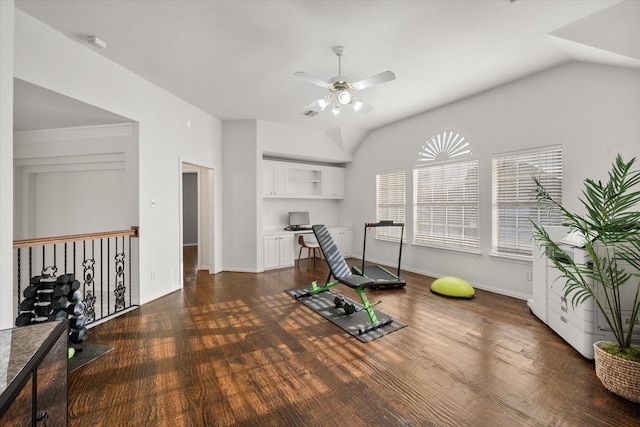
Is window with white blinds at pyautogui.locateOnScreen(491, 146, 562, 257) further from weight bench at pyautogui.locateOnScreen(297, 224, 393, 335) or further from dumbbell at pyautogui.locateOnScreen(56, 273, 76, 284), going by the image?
dumbbell at pyautogui.locateOnScreen(56, 273, 76, 284)

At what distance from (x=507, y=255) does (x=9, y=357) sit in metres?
5.10

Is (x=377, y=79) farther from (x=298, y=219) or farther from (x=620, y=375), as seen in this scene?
(x=298, y=219)

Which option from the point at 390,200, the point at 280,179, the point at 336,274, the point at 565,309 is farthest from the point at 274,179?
Answer: the point at 565,309

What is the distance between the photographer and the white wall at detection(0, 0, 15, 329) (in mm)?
1944

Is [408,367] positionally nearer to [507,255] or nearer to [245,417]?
[245,417]

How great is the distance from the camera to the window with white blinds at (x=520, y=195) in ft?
12.2

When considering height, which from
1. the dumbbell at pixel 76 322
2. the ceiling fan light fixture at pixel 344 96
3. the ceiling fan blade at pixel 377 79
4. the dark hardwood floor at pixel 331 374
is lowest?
the dark hardwood floor at pixel 331 374

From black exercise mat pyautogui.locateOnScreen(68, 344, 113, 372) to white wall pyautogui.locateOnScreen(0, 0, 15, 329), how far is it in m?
0.61

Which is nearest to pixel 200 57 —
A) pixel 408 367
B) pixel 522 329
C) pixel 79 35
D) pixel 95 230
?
pixel 79 35

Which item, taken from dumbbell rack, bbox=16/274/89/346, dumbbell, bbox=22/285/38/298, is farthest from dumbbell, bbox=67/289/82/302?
dumbbell, bbox=22/285/38/298

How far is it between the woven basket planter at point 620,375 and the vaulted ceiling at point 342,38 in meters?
2.90

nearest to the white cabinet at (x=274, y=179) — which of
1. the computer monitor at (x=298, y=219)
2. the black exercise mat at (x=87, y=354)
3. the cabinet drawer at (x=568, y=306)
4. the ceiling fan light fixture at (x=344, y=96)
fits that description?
the computer monitor at (x=298, y=219)

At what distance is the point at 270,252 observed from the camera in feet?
19.5

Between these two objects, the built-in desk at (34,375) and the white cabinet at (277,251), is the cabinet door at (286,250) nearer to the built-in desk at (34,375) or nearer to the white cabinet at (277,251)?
the white cabinet at (277,251)
